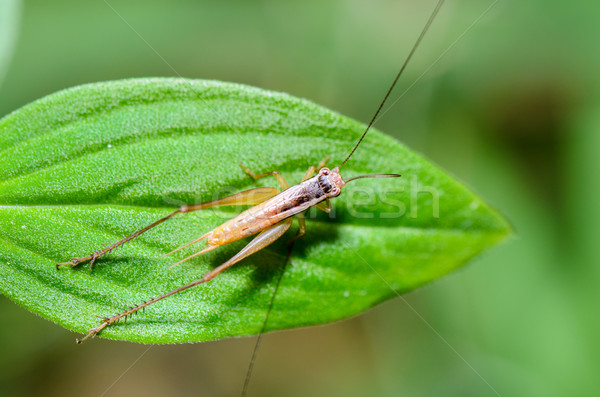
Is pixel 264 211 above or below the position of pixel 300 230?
above

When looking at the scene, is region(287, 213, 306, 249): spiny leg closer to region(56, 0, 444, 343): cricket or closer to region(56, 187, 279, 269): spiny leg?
region(56, 0, 444, 343): cricket

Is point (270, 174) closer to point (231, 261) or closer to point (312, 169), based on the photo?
point (312, 169)

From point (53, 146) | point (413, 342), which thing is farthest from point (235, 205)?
point (413, 342)

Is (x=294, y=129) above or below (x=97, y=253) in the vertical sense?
above

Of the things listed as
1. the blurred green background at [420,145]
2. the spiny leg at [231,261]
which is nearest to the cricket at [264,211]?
→ the spiny leg at [231,261]

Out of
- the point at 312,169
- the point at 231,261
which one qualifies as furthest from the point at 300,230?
the point at 231,261

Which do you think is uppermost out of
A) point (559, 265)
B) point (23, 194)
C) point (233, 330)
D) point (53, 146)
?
point (53, 146)

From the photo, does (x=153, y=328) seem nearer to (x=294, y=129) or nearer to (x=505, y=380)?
(x=294, y=129)

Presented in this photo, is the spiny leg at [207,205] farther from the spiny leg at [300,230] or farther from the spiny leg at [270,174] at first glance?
the spiny leg at [300,230]
